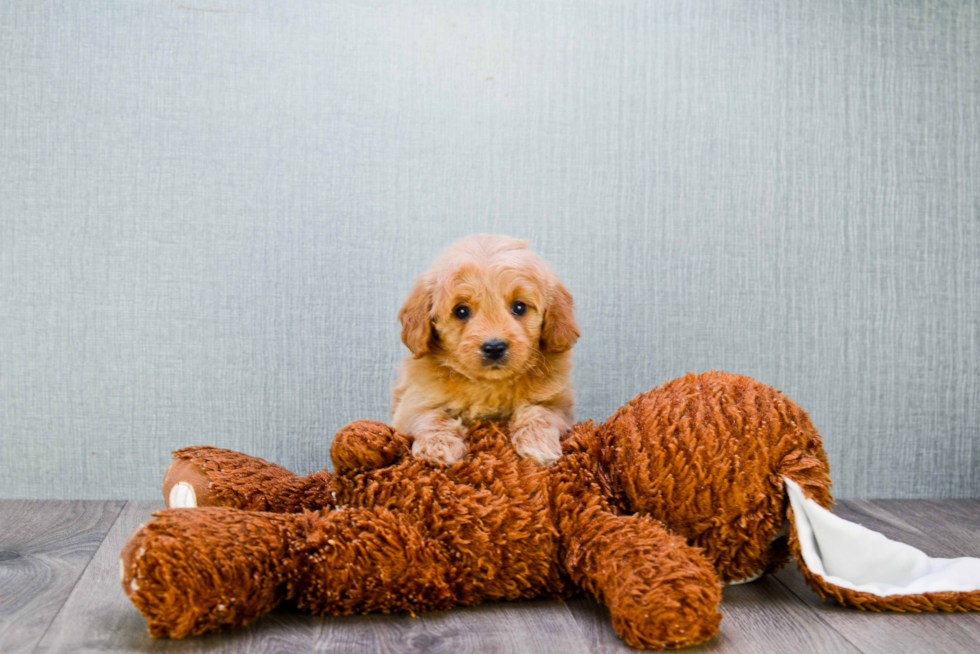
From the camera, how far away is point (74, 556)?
5.59 feet

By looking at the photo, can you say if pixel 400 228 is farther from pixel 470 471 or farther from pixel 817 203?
pixel 817 203

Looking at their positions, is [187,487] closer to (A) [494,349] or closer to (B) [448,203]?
(A) [494,349]

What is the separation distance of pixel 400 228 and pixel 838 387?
1.31 metres

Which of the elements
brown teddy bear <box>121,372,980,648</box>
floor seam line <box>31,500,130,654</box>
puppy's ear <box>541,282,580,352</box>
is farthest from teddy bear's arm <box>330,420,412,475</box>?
floor seam line <box>31,500,130,654</box>

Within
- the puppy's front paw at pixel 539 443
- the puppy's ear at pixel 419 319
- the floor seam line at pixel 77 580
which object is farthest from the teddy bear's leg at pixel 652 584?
the floor seam line at pixel 77 580

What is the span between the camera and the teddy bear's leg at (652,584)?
1195 millimetres

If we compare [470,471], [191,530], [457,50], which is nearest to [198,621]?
[191,530]

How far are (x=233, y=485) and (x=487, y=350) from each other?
56cm

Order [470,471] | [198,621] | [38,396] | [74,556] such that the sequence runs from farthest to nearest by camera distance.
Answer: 1. [38,396]
2. [74,556]
3. [470,471]
4. [198,621]

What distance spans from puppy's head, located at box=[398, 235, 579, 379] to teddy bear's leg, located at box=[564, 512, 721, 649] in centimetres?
37

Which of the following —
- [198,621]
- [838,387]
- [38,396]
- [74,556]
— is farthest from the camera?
[838,387]

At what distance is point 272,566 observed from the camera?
129 cm

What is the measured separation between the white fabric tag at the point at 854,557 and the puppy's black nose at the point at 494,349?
0.55 metres

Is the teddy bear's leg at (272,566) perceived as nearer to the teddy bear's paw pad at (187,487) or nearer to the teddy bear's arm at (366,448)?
the teddy bear's arm at (366,448)
